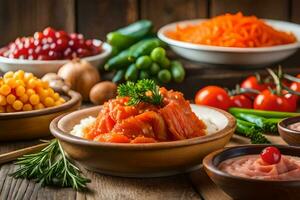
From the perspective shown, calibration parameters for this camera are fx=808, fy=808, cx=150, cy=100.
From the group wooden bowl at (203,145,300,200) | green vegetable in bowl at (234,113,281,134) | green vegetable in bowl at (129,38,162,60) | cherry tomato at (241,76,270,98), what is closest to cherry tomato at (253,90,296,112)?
cherry tomato at (241,76,270,98)

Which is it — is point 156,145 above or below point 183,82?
above

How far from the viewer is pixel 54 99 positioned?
332 centimetres

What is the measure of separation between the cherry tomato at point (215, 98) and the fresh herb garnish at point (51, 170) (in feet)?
3.63

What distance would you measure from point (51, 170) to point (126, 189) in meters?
0.26

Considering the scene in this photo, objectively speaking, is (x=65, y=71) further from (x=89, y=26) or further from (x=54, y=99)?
(x=89, y=26)

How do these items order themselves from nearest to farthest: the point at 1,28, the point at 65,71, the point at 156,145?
the point at 156,145 → the point at 65,71 → the point at 1,28

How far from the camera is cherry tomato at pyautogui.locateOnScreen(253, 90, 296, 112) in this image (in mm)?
3689

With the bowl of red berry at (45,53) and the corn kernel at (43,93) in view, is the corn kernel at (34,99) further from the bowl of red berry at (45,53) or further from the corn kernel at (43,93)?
the bowl of red berry at (45,53)

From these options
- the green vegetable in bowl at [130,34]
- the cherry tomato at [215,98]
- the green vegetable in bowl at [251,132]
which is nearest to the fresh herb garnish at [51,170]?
the green vegetable in bowl at [251,132]

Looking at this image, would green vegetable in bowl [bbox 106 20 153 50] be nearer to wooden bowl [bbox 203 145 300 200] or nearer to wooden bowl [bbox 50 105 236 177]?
wooden bowl [bbox 50 105 236 177]

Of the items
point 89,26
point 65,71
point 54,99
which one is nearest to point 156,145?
point 54,99

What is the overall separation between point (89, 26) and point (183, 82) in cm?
105

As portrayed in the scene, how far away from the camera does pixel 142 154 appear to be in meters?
2.54

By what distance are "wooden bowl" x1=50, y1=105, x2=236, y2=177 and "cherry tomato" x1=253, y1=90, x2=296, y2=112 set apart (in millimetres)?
994
